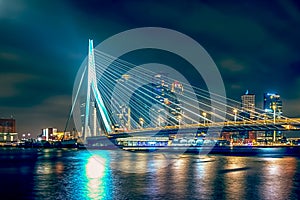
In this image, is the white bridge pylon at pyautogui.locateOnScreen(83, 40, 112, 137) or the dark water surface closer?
the dark water surface

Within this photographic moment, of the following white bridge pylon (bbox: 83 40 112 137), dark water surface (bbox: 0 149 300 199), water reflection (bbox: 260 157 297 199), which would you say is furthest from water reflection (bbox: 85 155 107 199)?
white bridge pylon (bbox: 83 40 112 137)

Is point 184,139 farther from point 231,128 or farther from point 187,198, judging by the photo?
point 187,198

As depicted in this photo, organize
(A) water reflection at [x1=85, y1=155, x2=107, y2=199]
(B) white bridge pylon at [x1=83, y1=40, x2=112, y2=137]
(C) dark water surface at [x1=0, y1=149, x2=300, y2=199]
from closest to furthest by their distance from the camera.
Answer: (C) dark water surface at [x1=0, y1=149, x2=300, y2=199], (A) water reflection at [x1=85, y1=155, x2=107, y2=199], (B) white bridge pylon at [x1=83, y1=40, x2=112, y2=137]

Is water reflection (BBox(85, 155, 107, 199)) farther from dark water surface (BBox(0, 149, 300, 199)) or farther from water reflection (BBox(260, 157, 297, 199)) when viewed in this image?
water reflection (BBox(260, 157, 297, 199))

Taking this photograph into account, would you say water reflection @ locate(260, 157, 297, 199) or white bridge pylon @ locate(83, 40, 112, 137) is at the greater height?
white bridge pylon @ locate(83, 40, 112, 137)

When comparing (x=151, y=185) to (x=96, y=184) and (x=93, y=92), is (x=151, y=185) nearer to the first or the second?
(x=96, y=184)

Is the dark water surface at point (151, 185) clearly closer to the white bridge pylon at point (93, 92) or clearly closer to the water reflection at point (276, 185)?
the water reflection at point (276, 185)

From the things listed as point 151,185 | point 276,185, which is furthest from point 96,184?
point 276,185

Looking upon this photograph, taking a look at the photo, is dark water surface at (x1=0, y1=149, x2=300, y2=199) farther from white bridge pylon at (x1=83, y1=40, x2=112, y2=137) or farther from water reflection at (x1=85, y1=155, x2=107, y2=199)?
white bridge pylon at (x1=83, y1=40, x2=112, y2=137)

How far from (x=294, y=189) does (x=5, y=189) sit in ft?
45.9

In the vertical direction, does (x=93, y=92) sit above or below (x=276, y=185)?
above

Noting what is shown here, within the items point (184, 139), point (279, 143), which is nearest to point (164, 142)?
point (184, 139)

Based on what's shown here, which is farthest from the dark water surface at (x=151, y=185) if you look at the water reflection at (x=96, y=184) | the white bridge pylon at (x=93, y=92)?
the white bridge pylon at (x=93, y=92)

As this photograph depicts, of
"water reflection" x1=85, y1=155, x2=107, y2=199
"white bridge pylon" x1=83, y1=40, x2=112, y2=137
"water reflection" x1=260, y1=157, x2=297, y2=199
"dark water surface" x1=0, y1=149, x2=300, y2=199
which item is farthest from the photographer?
"white bridge pylon" x1=83, y1=40, x2=112, y2=137
